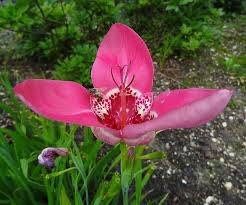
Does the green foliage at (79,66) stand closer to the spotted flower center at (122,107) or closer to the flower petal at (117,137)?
the spotted flower center at (122,107)

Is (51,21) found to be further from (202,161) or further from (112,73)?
(112,73)

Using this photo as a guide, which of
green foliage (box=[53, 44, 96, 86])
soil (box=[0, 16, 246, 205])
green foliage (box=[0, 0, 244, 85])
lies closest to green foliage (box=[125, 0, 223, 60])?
green foliage (box=[0, 0, 244, 85])

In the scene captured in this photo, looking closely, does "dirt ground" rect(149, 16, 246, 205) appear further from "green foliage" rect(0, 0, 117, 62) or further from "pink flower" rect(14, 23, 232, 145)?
"pink flower" rect(14, 23, 232, 145)

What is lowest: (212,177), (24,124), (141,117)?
Result: (212,177)

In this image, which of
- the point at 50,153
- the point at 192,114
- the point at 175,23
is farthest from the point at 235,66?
the point at 192,114

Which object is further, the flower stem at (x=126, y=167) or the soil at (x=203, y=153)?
the soil at (x=203, y=153)

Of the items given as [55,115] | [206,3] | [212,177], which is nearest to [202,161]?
[212,177]

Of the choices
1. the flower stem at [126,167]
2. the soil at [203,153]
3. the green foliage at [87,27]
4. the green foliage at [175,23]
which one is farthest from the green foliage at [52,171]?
the green foliage at [175,23]
